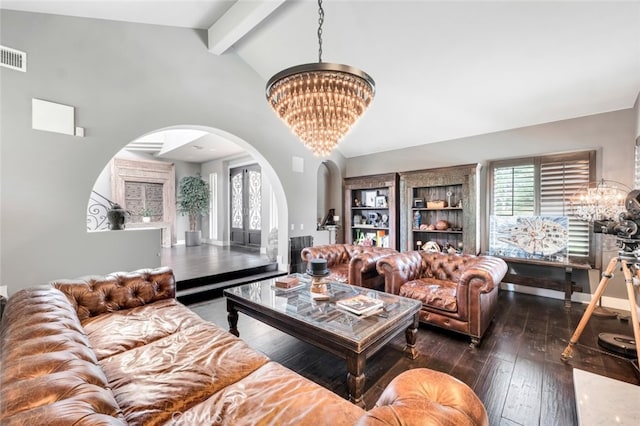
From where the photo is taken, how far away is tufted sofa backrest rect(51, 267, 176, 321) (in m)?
2.20

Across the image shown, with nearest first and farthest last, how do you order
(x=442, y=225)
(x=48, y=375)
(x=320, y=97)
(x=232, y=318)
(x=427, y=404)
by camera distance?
1. (x=427, y=404)
2. (x=48, y=375)
3. (x=320, y=97)
4. (x=232, y=318)
5. (x=442, y=225)

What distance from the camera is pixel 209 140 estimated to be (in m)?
6.64

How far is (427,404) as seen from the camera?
0.85 m

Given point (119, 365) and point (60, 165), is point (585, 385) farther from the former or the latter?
point (60, 165)

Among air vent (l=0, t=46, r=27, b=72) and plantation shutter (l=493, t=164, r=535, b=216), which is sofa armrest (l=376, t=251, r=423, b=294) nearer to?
plantation shutter (l=493, t=164, r=535, b=216)

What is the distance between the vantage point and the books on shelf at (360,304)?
87.7 inches

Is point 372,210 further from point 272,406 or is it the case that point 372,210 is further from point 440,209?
point 272,406

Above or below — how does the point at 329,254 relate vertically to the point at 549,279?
above

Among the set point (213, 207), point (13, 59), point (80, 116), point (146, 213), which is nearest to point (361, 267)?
point (80, 116)

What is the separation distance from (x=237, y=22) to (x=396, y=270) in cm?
384

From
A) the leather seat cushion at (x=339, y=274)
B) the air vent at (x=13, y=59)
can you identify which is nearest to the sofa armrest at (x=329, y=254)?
the leather seat cushion at (x=339, y=274)

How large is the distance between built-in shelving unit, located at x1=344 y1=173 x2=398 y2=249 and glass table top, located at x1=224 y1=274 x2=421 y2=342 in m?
2.91

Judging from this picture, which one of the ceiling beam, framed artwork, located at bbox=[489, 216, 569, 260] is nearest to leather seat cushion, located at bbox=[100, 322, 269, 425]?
the ceiling beam

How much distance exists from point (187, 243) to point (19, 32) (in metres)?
6.63
